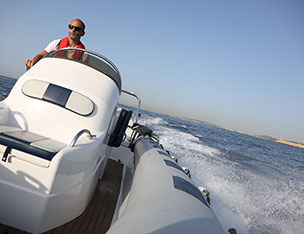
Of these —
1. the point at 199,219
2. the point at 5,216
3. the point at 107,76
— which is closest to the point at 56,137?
the point at 5,216

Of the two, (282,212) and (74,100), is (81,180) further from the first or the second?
(282,212)

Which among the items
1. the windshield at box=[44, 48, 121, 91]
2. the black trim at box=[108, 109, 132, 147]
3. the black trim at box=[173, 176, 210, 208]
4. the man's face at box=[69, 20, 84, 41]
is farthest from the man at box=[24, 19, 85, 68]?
the black trim at box=[173, 176, 210, 208]

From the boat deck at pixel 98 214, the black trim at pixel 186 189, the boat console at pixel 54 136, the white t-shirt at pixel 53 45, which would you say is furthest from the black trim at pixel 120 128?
the white t-shirt at pixel 53 45

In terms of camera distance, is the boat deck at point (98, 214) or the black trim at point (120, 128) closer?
the boat deck at point (98, 214)

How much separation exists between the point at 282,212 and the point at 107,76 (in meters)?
4.58

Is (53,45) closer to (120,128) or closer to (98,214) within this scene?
(120,128)

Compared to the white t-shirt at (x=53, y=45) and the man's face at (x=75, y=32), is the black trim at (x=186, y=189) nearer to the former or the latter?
the man's face at (x=75, y=32)

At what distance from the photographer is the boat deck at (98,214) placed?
4.43 feet

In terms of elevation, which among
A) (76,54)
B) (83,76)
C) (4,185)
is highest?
(76,54)

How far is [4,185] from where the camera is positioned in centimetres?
110

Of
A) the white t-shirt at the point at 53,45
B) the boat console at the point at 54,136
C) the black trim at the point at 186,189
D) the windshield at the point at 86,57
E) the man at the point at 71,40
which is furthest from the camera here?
the white t-shirt at the point at 53,45

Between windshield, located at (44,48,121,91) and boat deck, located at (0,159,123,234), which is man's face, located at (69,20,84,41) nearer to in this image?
windshield, located at (44,48,121,91)

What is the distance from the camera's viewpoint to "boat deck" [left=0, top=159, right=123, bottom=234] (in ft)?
4.43

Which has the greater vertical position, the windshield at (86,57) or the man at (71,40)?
the man at (71,40)
